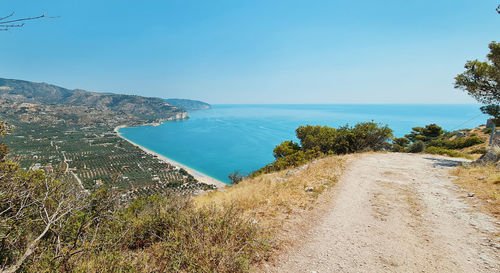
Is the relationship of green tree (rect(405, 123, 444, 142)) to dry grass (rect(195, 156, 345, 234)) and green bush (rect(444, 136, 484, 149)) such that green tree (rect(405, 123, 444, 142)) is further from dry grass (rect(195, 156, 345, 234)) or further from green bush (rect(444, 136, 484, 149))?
dry grass (rect(195, 156, 345, 234))

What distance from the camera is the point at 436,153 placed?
1488 cm

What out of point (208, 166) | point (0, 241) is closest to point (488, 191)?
point (0, 241)

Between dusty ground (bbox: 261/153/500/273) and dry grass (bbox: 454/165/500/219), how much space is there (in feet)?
1.00

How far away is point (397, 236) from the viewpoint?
3.84m

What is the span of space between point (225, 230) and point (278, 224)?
4.99ft

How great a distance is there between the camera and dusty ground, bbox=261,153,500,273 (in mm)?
3045

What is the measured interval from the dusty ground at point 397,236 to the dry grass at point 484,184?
305 mm

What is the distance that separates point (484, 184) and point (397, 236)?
4.95 m

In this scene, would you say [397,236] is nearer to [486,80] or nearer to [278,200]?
[278,200]

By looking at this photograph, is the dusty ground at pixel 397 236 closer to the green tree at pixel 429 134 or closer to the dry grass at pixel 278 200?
the dry grass at pixel 278 200

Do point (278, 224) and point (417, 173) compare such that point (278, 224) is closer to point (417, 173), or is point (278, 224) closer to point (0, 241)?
point (0, 241)

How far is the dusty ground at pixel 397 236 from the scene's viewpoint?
3.04 metres

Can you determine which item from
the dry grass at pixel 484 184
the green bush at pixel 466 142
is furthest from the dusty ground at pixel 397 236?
the green bush at pixel 466 142

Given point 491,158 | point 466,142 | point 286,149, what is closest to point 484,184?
point 491,158
